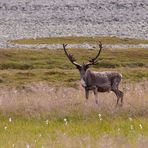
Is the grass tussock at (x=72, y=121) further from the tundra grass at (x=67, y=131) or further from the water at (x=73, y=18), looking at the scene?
the water at (x=73, y=18)

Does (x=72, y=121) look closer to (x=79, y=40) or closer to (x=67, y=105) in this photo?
(x=67, y=105)

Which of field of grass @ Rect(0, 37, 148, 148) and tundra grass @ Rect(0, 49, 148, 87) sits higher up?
field of grass @ Rect(0, 37, 148, 148)

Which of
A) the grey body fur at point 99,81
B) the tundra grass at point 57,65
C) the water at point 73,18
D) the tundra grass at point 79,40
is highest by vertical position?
the grey body fur at point 99,81

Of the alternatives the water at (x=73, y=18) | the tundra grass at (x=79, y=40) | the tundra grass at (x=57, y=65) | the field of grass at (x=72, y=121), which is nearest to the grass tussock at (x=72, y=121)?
the field of grass at (x=72, y=121)

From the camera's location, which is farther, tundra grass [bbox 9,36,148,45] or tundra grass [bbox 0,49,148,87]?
tundra grass [bbox 9,36,148,45]

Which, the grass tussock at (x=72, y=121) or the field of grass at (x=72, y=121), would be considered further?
the grass tussock at (x=72, y=121)

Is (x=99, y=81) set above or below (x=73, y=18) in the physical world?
above

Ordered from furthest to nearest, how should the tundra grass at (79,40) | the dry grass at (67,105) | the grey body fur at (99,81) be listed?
the tundra grass at (79,40) < the grey body fur at (99,81) < the dry grass at (67,105)

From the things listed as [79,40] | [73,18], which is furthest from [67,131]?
[73,18]

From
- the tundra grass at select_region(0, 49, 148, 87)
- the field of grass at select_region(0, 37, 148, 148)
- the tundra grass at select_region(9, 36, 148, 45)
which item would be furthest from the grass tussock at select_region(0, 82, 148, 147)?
the tundra grass at select_region(9, 36, 148, 45)

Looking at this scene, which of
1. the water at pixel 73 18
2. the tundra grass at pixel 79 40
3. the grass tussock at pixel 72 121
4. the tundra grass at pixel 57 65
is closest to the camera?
the grass tussock at pixel 72 121

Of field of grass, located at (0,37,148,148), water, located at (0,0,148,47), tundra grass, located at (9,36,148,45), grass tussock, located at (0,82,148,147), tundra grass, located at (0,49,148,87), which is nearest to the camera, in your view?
field of grass, located at (0,37,148,148)

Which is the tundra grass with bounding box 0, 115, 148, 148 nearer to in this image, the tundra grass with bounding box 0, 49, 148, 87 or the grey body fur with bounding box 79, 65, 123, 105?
the grey body fur with bounding box 79, 65, 123, 105

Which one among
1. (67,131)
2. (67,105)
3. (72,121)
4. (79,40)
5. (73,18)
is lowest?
(73,18)
